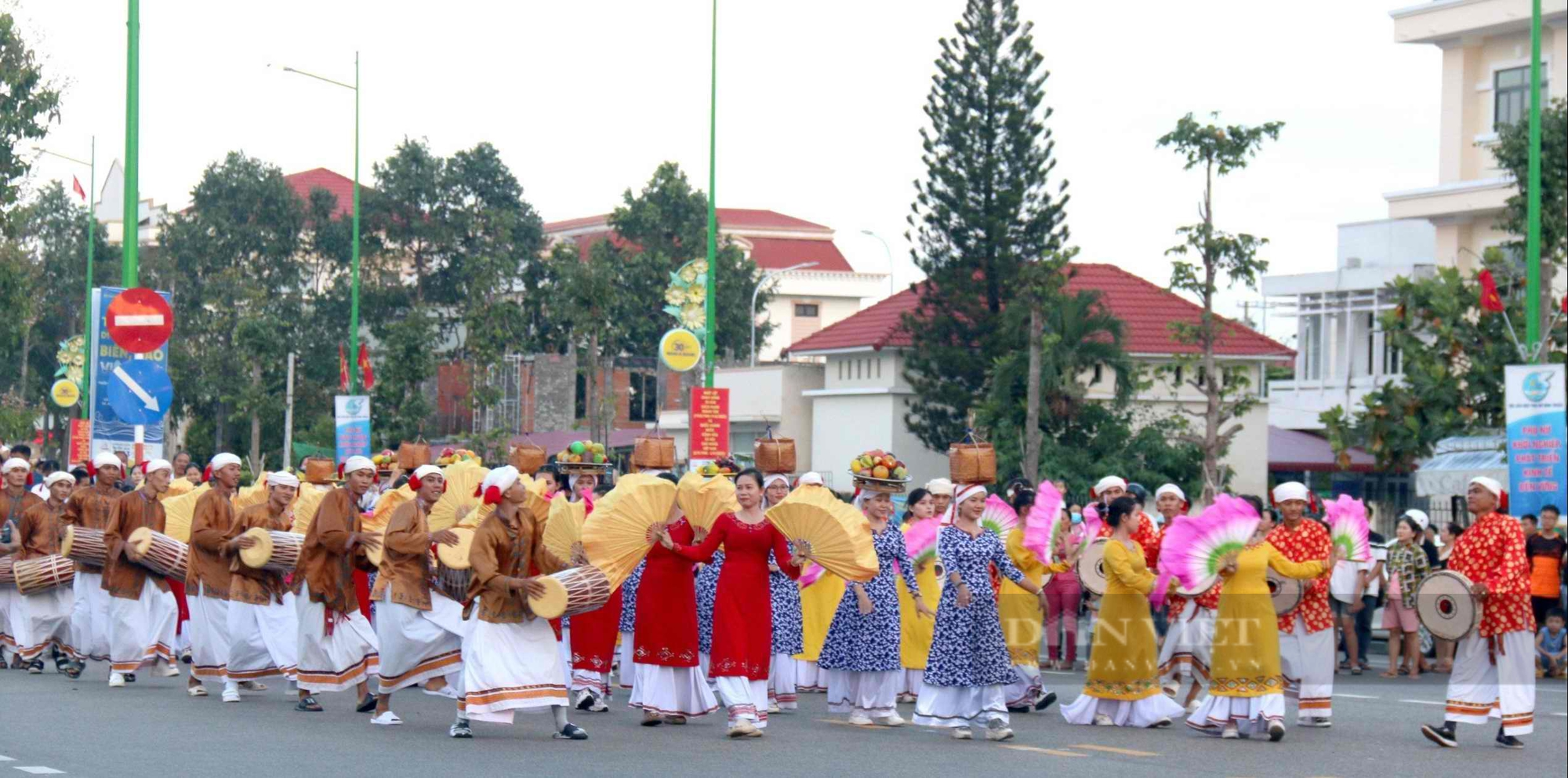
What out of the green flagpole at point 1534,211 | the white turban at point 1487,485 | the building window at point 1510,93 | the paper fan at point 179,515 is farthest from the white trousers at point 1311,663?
the building window at point 1510,93

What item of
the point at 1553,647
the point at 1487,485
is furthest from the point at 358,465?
the point at 1553,647

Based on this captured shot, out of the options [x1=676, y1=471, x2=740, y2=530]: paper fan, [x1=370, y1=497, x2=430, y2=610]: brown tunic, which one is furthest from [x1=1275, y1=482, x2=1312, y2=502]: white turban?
[x1=370, y1=497, x2=430, y2=610]: brown tunic

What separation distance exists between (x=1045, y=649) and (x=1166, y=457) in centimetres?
1967

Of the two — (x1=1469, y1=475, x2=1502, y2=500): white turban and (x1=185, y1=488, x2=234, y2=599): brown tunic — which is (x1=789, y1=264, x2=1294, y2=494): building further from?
(x1=185, y1=488, x2=234, y2=599): brown tunic

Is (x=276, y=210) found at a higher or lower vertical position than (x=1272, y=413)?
higher

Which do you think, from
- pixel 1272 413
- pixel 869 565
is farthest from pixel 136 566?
pixel 1272 413

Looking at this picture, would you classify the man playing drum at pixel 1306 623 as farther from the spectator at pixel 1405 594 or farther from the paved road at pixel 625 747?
the spectator at pixel 1405 594

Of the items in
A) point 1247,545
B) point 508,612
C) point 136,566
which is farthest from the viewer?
point 136,566

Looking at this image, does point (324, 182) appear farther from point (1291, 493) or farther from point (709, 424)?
point (1291, 493)

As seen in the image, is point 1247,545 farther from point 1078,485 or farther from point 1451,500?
point 1078,485

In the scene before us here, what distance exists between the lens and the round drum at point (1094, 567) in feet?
43.1

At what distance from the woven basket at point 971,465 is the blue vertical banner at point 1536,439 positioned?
8030 mm

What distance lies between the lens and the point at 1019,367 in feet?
133

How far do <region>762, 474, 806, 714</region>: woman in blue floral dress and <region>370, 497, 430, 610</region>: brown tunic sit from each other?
253 centimetres
